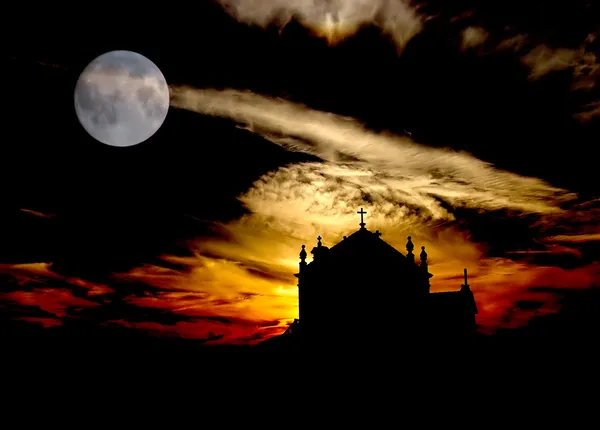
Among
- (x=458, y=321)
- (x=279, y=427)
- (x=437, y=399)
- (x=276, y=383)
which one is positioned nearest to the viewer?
(x=279, y=427)

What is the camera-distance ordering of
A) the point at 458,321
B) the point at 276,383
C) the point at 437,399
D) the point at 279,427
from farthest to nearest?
the point at 458,321 → the point at 276,383 → the point at 437,399 → the point at 279,427

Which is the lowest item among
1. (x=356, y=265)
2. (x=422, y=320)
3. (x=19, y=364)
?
(x=19, y=364)

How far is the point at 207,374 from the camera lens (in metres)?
35.2

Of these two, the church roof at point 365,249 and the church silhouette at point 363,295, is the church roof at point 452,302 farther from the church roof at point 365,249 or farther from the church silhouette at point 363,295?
the church roof at point 365,249

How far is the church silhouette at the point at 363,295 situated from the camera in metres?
32.3

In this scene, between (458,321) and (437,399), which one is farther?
(458,321)

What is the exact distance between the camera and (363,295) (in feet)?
108

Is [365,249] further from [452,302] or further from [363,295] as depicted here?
[452,302]

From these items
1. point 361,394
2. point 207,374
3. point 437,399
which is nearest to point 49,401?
point 207,374

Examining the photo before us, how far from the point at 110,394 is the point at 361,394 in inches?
679

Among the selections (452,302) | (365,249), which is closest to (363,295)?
(365,249)

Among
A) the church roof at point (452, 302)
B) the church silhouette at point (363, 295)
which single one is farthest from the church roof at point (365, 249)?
the church roof at point (452, 302)

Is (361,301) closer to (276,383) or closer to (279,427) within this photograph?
(276,383)

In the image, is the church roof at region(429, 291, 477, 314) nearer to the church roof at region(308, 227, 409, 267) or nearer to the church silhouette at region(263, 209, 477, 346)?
the church silhouette at region(263, 209, 477, 346)
